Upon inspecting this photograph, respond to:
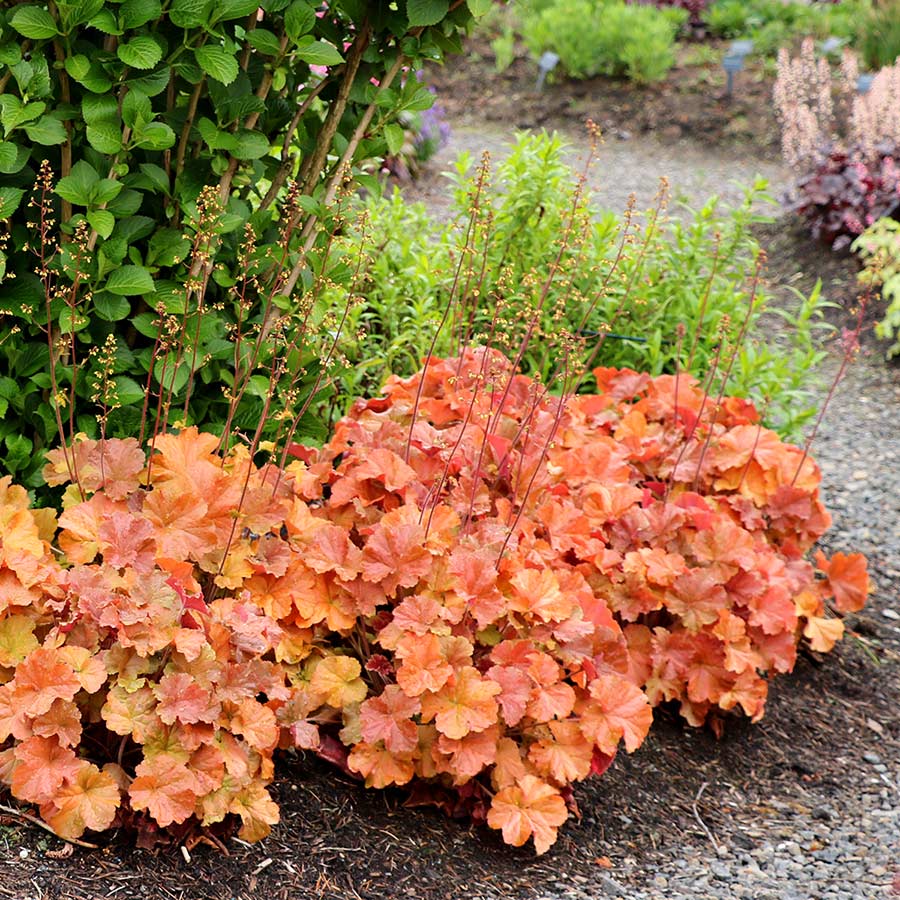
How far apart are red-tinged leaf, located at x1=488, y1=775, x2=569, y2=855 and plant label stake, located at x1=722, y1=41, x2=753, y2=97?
28.0ft

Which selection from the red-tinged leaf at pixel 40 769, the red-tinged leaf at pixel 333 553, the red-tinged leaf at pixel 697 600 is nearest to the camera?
the red-tinged leaf at pixel 40 769

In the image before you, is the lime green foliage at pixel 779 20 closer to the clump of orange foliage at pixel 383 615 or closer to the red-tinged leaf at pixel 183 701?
the clump of orange foliage at pixel 383 615

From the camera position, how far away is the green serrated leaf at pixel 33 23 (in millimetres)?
2117

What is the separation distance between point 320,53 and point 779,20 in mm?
10491

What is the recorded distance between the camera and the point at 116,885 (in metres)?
1.93

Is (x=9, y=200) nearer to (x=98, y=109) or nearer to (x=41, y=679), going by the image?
(x=98, y=109)

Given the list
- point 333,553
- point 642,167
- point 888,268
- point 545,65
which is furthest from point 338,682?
point 545,65

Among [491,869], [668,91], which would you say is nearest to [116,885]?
[491,869]

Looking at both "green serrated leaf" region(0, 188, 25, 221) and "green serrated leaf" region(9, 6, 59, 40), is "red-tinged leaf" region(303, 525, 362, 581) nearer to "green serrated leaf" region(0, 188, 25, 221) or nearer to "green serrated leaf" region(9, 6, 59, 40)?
"green serrated leaf" region(0, 188, 25, 221)

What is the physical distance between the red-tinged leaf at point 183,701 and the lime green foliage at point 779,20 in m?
10.4

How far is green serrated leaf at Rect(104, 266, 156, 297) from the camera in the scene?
93.2 inches

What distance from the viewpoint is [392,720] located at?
2.21 meters

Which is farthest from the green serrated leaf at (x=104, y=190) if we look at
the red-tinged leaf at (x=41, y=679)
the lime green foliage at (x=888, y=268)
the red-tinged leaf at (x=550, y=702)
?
the lime green foliage at (x=888, y=268)

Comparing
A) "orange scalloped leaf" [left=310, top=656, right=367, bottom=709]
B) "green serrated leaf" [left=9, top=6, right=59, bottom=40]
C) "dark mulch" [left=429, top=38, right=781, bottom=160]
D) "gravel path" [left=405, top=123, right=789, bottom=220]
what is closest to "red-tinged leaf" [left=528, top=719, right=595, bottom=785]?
"orange scalloped leaf" [left=310, top=656, right=367, bottom=709]
